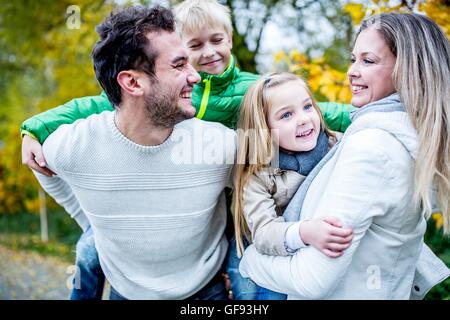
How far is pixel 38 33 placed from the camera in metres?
7.46

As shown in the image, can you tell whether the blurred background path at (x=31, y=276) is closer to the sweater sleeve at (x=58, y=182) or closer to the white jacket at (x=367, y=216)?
the sweater sleeve at (x=58, y=182)

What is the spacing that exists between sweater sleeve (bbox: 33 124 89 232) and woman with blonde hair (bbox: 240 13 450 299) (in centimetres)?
96

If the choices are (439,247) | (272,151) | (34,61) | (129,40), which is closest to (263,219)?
(272,151)

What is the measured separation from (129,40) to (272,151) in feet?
2.40

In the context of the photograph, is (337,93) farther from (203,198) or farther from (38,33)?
(38,33)

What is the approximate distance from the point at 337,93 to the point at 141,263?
162cm

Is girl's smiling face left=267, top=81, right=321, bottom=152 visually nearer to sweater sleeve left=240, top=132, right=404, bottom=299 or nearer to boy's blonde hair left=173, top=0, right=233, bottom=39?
sweater sleeve left=240, top=132, right=404, bottom=299

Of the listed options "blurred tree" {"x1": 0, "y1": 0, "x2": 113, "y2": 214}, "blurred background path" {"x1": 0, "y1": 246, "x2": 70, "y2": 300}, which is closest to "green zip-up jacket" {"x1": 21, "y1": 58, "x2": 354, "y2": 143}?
"blurred background path" {"x1": 0, "y1": 246, "x2": 70, "y2": 300}

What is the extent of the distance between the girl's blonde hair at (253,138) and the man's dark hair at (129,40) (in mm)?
428

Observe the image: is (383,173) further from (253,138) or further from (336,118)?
(336,118)

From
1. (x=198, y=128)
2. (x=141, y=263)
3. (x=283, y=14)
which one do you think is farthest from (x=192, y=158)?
(x=283, y=14)

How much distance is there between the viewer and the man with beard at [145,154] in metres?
2.13

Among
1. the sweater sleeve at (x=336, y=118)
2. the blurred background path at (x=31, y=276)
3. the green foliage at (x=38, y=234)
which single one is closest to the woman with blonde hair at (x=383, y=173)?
the sweater sleeve at (x=336, y=118)

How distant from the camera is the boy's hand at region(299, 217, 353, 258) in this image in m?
1.67
